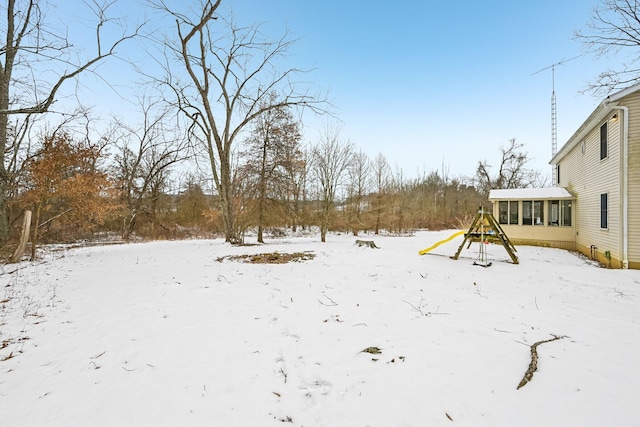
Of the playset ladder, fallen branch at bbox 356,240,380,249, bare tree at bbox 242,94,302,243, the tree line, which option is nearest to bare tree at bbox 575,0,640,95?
the tree line

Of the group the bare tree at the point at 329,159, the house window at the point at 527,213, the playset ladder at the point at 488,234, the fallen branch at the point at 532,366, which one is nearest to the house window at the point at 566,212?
the house window at the point at 527,213

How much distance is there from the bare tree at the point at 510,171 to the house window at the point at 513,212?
20184 millimetres

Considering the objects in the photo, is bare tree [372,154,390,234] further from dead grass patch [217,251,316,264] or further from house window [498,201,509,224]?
dead grass patch [217,251,316,264]

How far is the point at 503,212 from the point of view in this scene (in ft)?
49.1

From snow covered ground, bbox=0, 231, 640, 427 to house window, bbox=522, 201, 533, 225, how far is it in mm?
9243

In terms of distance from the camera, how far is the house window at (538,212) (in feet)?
46.6

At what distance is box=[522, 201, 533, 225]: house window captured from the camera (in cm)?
1436

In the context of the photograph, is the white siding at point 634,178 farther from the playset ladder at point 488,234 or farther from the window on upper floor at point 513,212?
the window on upper floor at point 513,212

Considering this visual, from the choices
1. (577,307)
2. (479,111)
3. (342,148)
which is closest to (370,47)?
(342,148)

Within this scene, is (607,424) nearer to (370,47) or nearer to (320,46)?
(320,46)

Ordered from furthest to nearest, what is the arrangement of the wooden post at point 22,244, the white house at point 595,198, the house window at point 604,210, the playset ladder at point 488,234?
the house window at point 604,210
the playset ladder at point 488,234
the white house at point 595,198
the wooden post at point 22,244

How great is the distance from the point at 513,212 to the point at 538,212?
109cm

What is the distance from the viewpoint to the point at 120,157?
2272 centimetres

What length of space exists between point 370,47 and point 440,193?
99.9 feet
